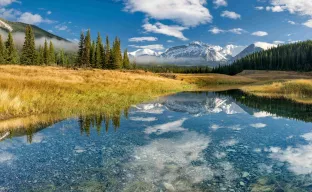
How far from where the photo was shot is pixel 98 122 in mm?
14320

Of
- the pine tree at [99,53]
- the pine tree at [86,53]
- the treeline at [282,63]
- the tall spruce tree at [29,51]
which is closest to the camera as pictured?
the tall spruce tree at [29,51]

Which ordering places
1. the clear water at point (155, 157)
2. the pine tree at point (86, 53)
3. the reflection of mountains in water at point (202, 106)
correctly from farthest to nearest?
1. the pine tree at point (86, 53)
2. the reflection of mountains in water at point (202, 106)
3. the clear water at point (155, 157)

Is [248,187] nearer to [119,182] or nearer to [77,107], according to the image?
[119,182]

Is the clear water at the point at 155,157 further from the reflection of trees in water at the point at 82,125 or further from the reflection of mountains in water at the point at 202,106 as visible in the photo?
the reflection of mountains in water at the point at 202,106

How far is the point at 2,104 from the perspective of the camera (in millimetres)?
14297

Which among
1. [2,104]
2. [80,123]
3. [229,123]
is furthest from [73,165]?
[229,123]

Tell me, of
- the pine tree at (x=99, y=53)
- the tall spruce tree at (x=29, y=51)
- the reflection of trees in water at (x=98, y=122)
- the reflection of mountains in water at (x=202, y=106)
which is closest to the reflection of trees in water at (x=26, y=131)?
the reflection of trees in water at (x=98, y=122)

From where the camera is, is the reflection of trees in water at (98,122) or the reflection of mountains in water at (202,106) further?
the reflection of mountains in water at (202,106)

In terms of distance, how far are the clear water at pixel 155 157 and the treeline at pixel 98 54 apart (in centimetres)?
7539

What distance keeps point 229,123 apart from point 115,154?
8.72m

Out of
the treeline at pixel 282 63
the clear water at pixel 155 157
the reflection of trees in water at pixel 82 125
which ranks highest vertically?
the treeline at pixel 282 63

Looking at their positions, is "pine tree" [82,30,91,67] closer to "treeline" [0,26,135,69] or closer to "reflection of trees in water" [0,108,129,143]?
"treeline" [0,26,135,69]

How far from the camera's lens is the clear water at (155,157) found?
660cm

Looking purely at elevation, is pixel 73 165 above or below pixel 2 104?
below
